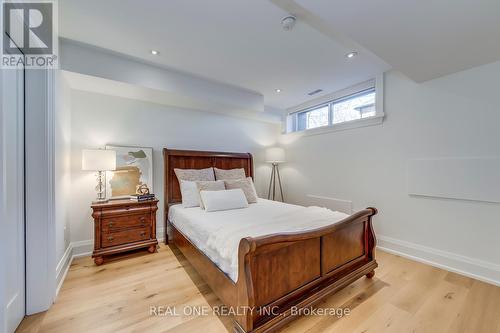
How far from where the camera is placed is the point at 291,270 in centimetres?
151

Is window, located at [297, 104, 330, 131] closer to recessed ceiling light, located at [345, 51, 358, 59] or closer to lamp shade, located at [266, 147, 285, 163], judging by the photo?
lamp shade, located at [266, 147, 285, 163]

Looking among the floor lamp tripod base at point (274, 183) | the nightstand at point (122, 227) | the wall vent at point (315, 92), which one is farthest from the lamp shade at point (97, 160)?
the wall vent at point (315, 92)

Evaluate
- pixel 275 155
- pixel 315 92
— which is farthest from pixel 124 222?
pixel 315 92

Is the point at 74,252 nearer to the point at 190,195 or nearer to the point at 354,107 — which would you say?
the point at 190,195

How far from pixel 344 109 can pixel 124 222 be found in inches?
150

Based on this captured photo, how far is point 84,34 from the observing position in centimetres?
206

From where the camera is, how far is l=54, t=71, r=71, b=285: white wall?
1943 mm

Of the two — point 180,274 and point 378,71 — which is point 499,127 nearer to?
point 378,71

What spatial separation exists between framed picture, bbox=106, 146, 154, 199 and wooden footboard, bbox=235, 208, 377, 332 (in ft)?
7.70

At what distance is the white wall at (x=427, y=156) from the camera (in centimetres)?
208

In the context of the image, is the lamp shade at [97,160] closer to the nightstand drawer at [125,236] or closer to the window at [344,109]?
the nightstand drawer at [125,236]

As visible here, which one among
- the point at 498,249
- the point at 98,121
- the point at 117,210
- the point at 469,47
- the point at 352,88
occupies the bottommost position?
the point at 498,249

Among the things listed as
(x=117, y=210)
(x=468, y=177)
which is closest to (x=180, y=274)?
(x=117, y=210)

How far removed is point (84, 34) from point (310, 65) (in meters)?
2.59
